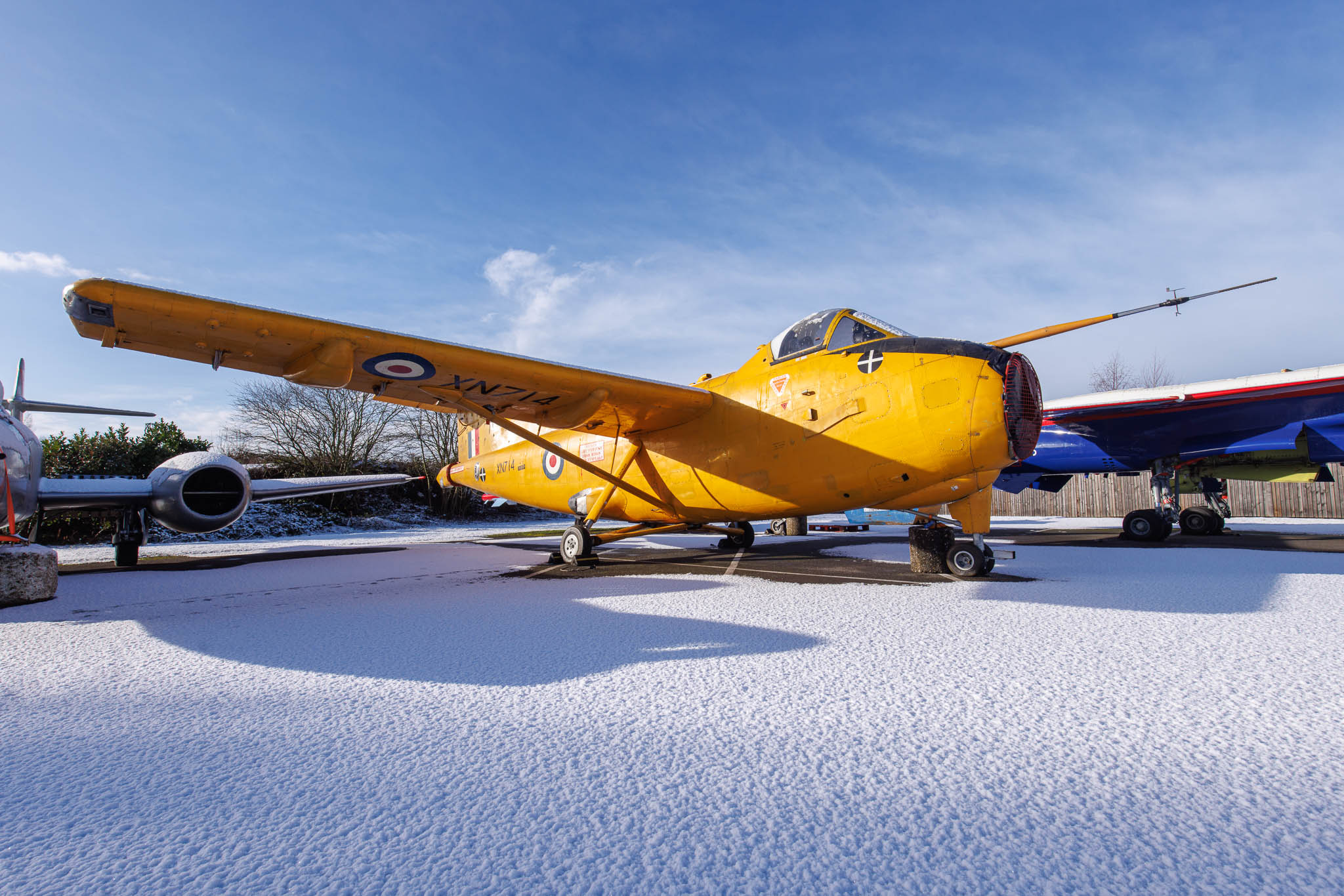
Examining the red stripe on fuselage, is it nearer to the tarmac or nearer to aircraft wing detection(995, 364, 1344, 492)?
aircraft wing detection(995, 364, 1344, 492)

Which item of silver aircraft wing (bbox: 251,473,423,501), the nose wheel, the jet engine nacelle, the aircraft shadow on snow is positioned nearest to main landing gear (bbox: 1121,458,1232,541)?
the nose wheel

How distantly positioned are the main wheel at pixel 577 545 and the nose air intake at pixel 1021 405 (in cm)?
487

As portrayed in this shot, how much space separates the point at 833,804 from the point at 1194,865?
75cm

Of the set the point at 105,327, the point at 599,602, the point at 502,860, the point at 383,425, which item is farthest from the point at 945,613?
the point at 383,425

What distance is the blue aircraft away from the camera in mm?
9375

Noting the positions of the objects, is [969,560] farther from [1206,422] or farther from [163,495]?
[163,495]

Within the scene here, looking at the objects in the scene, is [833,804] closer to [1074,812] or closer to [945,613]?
[1074,812]

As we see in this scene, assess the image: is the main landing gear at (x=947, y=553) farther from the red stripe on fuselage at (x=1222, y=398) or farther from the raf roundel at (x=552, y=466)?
the raf roundel at (x=552, y=466)

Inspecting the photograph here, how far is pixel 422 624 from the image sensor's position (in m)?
3.89

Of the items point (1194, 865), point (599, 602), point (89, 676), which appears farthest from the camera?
point (599, 602)

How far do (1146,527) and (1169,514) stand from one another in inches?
16.4

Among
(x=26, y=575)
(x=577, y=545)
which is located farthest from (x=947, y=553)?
(x=26, y=575)

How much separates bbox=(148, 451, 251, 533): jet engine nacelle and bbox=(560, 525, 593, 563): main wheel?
4883 millimetres

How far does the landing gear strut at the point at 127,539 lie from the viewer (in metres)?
8.73
